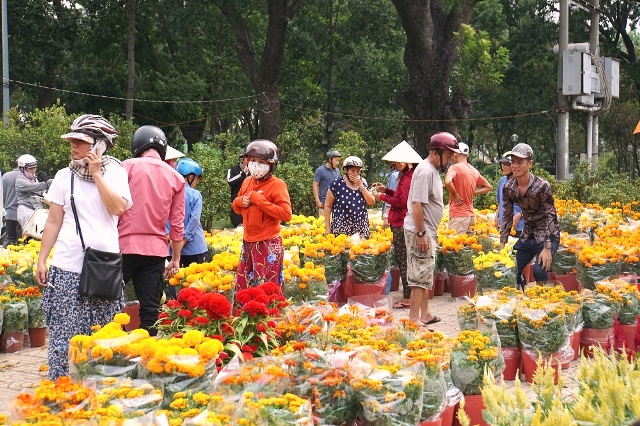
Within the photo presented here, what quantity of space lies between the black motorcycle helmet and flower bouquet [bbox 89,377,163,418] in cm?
304

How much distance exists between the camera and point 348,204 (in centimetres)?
1088

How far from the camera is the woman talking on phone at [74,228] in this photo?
529 cm

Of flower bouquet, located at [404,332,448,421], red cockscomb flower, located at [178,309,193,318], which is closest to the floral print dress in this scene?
red cockscomb flower, located at [178,309,193,318]

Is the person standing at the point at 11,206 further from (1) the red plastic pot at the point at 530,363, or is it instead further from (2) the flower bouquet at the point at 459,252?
(1) the red plastic pot at the point at 530,363

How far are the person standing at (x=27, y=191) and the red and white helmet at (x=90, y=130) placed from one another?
854 cm

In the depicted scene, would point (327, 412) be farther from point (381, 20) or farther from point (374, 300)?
point (381, 20)

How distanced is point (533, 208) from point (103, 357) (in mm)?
5260

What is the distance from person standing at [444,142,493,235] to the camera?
35.9ft

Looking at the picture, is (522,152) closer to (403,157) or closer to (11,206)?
(403,157)

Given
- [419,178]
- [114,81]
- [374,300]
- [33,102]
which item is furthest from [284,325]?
[33,102]

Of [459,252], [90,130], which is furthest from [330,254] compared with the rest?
[90,130]

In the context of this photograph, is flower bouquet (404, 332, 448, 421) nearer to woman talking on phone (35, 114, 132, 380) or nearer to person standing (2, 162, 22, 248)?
Result: woman talking on phone (35, 114, 132, 380)

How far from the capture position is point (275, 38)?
93.6 ft

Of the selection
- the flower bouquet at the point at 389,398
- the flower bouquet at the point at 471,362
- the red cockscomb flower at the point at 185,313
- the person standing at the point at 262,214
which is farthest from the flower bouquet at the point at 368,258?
the flower bouquet at the point at 389,398
